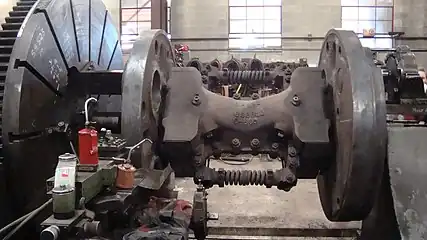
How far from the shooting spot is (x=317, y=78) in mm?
2213

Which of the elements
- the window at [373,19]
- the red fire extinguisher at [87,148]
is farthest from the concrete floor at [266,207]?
the window at [373,19]

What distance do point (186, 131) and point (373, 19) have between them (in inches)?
300

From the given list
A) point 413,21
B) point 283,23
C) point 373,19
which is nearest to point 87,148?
point 283,23

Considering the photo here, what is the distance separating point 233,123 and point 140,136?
1.54 feet

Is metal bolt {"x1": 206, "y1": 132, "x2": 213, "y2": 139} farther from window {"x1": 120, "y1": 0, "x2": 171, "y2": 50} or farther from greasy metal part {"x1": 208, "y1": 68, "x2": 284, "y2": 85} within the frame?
window {"x1": 120, "y1": 0, "x2": 171, "y2": 50}

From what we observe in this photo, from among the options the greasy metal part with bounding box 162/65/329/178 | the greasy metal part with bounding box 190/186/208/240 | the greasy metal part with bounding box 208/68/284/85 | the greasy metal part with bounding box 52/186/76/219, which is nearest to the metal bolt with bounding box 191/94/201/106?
the greasy metal part with bounding box 162/65/329/178

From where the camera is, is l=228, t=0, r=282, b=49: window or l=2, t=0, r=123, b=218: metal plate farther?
l=228, t=0, r=282, b=49: window

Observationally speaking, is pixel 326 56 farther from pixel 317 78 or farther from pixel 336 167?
pixel 336 167

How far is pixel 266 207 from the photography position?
3486 mm

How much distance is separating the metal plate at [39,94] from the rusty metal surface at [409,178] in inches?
58.6

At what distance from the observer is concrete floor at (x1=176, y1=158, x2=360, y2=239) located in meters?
3.03

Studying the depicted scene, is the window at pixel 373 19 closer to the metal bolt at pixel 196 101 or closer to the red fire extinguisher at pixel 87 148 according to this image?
the metal bolt at pixel 196 101

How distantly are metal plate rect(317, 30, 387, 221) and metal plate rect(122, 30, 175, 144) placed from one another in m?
0.74

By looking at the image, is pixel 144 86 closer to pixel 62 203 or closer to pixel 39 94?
pixel 39 94
